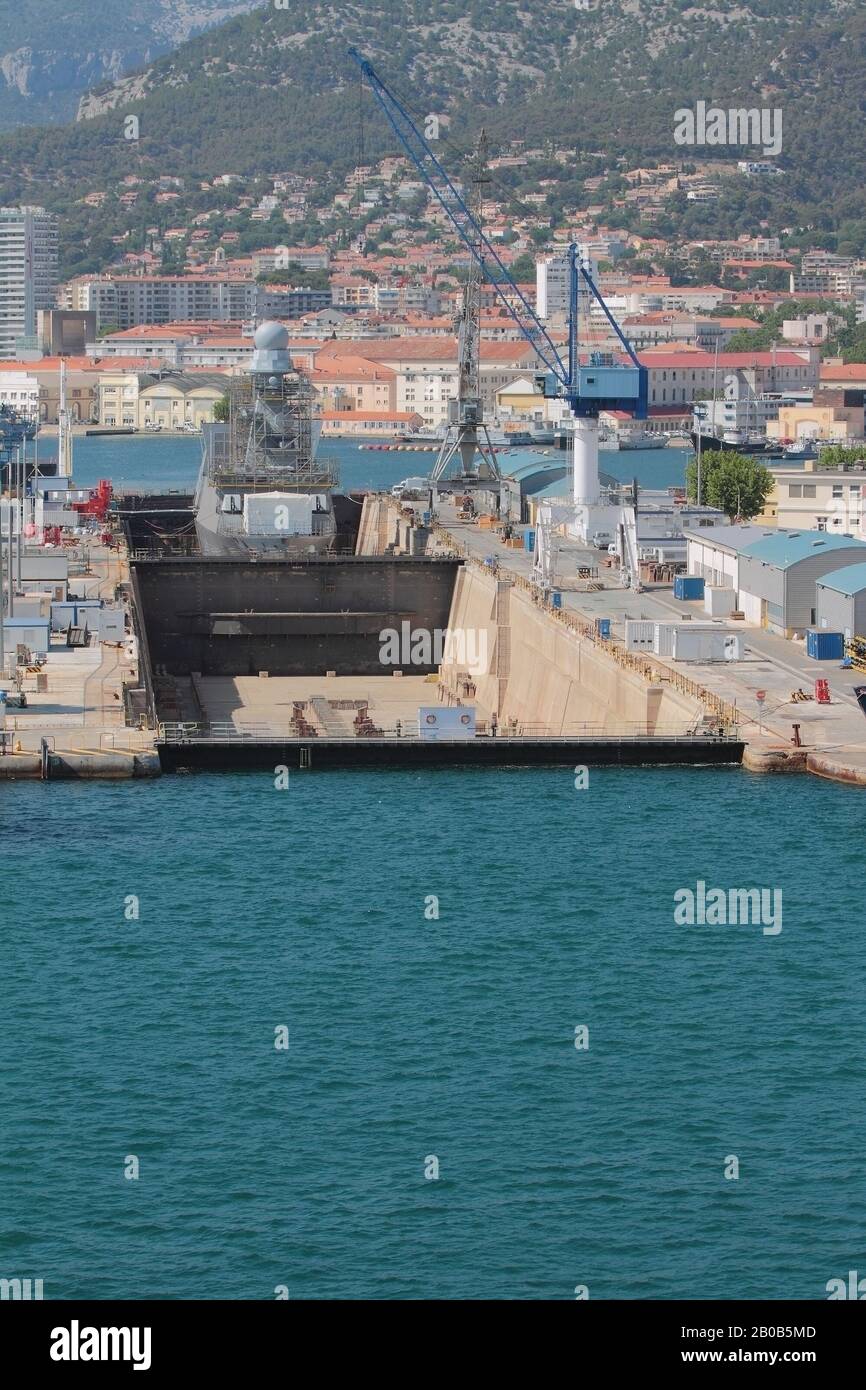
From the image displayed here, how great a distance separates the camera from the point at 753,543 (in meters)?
57.2

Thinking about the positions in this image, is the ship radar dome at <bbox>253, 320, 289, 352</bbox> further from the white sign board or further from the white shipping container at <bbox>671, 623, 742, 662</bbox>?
the white sign board

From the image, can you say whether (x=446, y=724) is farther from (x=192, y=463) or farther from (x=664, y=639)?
(x=192, y=463)

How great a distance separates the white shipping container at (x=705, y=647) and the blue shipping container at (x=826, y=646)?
134 cm

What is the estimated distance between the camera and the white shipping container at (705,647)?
50406 mm

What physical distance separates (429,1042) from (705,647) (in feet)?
73.7

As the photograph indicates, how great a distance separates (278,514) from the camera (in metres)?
Answer: 77.7

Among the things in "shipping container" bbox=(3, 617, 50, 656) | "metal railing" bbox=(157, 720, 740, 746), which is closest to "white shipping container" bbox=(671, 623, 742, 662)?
"metal railing" bbox=(157, 720, 740, 746)

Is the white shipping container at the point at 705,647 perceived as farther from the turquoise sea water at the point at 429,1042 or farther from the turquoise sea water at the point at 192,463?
the turquoise sea water at the point at 192,463

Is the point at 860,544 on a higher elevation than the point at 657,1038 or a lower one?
higher

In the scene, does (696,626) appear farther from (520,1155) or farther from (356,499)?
(356,499)

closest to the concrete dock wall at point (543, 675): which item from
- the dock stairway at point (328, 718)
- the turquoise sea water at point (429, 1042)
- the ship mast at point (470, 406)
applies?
the dock stairway at point (328, 718)

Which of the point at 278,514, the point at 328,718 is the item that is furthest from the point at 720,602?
the point at 278,514

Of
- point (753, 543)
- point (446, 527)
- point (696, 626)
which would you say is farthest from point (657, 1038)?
point (446, 527)
